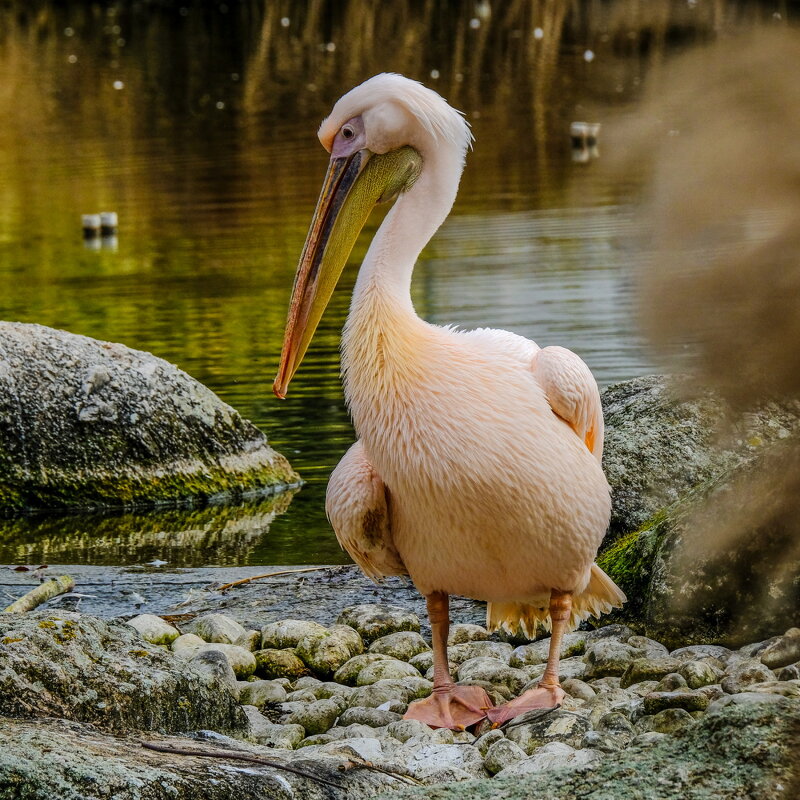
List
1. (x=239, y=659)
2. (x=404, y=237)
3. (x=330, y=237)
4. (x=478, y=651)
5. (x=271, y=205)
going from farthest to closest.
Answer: (x=271, y=205)
(x=478, y=651)
(x=239, y=659)
(x=330, y=237)
(x=404, y=237)

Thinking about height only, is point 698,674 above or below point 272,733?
above

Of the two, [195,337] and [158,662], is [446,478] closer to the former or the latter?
[158,662]

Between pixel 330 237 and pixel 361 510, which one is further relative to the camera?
pixel 330 237

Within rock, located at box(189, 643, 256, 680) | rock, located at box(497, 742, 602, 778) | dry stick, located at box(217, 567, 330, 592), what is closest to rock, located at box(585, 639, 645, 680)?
rock, located at box(497, 742, 602, 778)

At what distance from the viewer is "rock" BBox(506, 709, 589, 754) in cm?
380

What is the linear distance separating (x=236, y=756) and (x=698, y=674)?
1779 mm

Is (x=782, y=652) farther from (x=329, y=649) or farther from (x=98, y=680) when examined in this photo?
(x=98, y=680)

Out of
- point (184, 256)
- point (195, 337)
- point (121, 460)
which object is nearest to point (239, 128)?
point (184, 256)

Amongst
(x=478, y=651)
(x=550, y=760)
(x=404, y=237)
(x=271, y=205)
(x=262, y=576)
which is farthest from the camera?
(x=271, y=205)

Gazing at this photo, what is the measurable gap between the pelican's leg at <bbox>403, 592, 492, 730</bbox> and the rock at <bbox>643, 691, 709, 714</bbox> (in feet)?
2.56

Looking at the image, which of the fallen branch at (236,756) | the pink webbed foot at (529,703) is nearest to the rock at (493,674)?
the pink webbed foot at (529,703)

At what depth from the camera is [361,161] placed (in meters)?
4.52

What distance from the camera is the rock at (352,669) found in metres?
4.91

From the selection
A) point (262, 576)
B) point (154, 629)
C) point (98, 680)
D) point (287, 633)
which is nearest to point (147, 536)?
point (262, 576)
